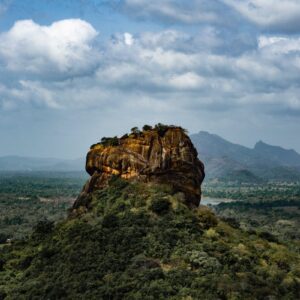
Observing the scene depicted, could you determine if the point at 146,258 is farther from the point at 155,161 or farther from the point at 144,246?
the point at 155,161

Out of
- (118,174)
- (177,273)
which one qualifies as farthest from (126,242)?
(118,174)

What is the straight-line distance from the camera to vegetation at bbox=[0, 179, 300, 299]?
39031 millimetres

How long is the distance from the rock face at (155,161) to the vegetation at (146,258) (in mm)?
2217

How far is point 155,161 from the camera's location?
188 feet

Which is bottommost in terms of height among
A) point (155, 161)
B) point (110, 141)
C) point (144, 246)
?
point (144, 246)

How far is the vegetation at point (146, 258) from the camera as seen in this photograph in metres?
39.0

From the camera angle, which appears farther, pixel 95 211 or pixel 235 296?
pixel 95 211

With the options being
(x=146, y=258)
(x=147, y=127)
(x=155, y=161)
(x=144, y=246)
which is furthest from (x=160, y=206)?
(x=147, y=127)

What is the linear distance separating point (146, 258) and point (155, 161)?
16.0 meters

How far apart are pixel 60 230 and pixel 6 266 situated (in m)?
6.24

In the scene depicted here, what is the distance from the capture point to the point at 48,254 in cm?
4897

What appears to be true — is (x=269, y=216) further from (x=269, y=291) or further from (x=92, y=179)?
(x=269, y=291)

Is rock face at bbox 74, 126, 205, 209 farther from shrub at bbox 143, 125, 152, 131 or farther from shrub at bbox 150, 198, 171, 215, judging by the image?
shrub at bbox 150, 198, 171, 215

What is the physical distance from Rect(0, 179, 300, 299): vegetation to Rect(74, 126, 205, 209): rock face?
222 cm
